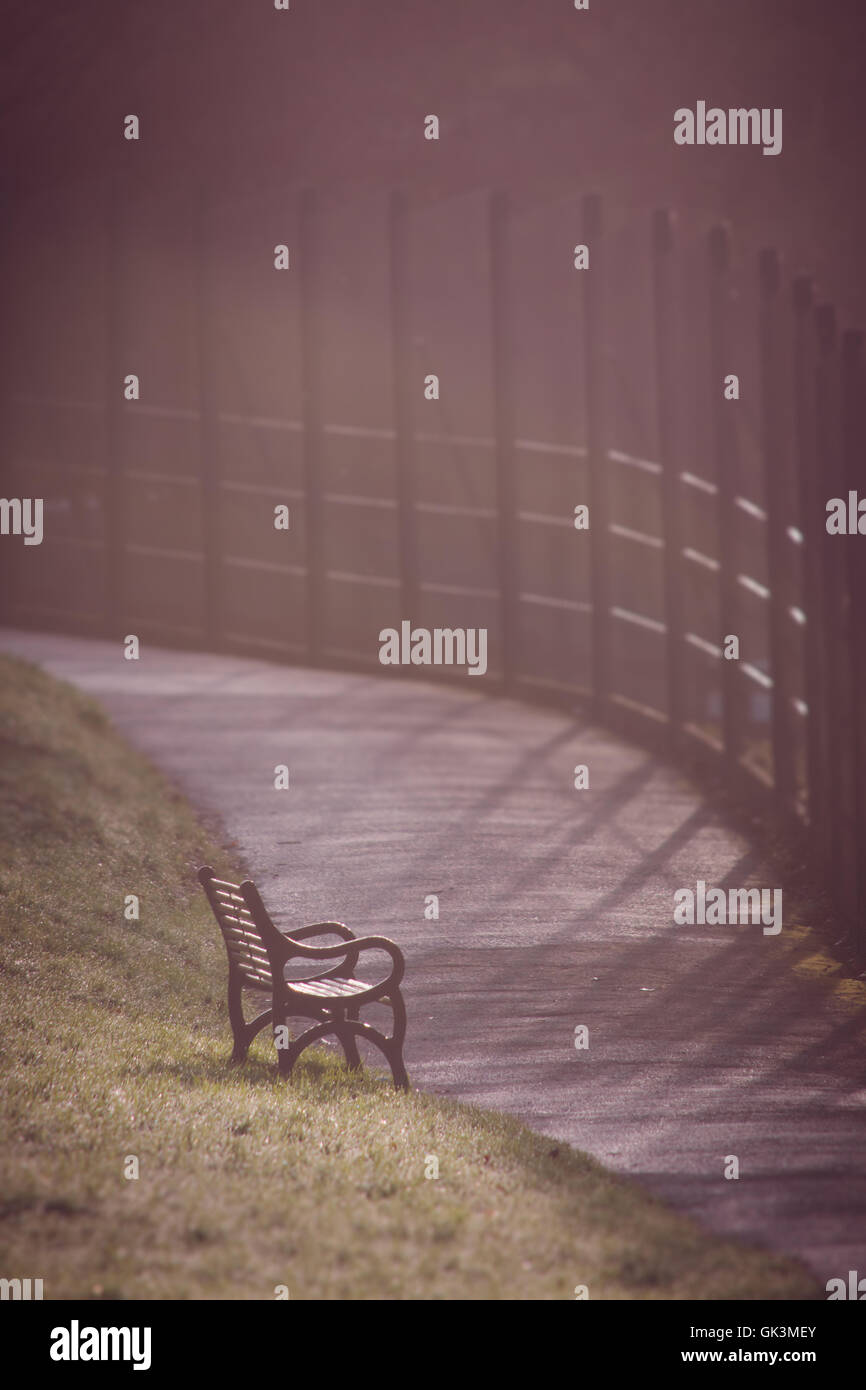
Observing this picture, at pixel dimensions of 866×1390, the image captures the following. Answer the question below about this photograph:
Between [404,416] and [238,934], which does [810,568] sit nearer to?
[238,934]

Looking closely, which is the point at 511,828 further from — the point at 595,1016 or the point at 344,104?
the point at 344,104

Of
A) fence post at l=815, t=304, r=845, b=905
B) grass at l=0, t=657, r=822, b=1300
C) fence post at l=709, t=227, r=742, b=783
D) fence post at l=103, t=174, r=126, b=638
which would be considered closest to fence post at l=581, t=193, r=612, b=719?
fence post at l=709, t=227, r=742, b=783

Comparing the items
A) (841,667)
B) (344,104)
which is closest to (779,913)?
(841,667)

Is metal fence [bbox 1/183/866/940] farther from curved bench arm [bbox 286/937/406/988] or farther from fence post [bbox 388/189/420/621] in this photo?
curved bench arm [bbox 286/937/406/988]

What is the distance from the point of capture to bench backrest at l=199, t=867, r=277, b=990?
9312 mm

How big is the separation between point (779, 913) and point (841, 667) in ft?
7.35

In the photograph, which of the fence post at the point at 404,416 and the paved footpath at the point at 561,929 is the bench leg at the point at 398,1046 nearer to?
the paved footpath at the point at 561,929

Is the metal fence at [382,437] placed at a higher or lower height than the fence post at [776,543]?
higher

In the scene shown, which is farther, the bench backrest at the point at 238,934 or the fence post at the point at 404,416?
the fence post at the point at 404,416

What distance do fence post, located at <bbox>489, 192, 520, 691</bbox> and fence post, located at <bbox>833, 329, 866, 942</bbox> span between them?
9.80m

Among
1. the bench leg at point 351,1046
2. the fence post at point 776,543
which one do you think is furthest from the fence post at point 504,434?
the bench leg at point 351,1046

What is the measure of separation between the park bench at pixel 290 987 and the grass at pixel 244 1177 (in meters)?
0.18

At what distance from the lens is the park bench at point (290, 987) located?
8930 mm

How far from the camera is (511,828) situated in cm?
1541
